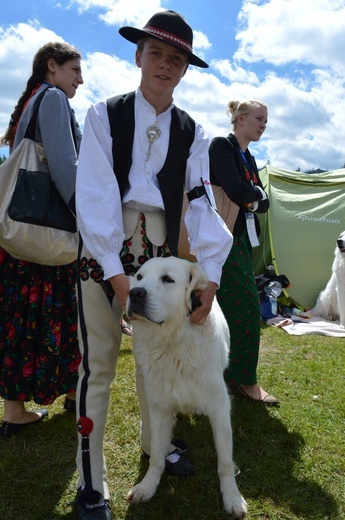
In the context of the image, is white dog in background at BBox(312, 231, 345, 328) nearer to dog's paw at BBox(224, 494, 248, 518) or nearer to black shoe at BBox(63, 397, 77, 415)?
black shoe at BBox(63, 397, 77, 415)

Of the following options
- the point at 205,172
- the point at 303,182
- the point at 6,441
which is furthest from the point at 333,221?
the point at 6,441

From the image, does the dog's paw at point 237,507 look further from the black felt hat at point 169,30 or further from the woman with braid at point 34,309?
the black felt hat at point 169,30

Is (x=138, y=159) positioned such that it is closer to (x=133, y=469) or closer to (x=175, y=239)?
(x=175, y=239)

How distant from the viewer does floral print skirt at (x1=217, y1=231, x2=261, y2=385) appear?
333 cm

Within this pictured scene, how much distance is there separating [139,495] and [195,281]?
1.14 m

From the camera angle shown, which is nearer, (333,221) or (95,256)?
(95,256)

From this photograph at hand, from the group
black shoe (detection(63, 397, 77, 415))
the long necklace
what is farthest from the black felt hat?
black shoe (detection(63, 397, 77, 415))

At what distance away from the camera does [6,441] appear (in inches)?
106

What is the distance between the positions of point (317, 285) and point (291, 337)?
6.64ft

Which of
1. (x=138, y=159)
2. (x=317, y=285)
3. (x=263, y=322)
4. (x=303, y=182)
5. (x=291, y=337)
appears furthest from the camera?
(x=303, y=182)

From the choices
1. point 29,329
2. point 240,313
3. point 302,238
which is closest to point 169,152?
point 29,329

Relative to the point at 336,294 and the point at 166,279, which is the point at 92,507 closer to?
the point at 166,279

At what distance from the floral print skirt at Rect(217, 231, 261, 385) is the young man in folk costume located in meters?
1.22

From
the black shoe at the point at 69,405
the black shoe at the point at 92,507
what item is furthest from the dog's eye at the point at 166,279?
Answer: the black shoe at the point at 69,405
